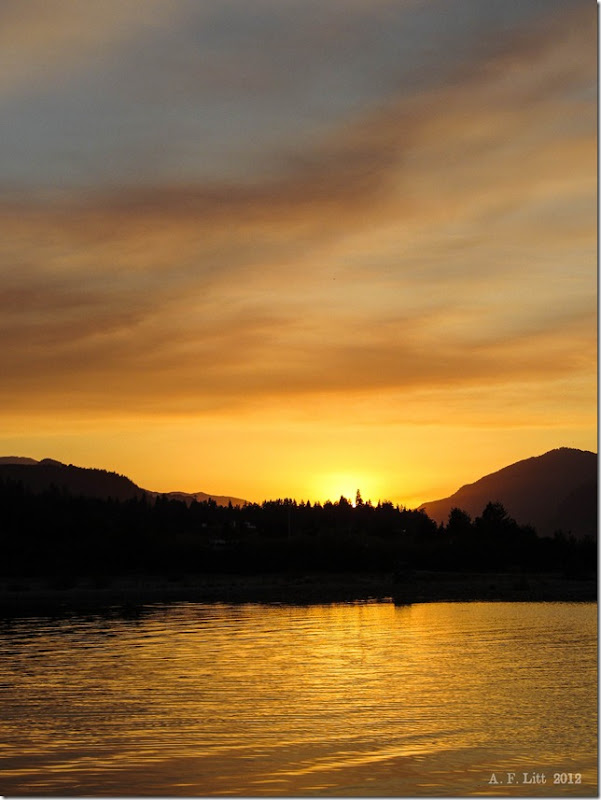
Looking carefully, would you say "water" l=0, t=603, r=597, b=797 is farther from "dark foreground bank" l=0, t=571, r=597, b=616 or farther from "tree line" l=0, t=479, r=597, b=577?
"tree line" l=0, t=479, r=597, b=577

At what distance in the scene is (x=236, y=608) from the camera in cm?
8669

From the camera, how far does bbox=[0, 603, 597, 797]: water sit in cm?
2348

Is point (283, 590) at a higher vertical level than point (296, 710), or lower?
higher

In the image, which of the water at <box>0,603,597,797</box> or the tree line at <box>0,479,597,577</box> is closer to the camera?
the water at <box>0,603,597,797</box>

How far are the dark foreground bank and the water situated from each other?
112 ft

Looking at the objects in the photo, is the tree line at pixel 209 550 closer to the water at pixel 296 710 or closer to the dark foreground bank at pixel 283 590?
the dark foreground bank at pixel 283 590

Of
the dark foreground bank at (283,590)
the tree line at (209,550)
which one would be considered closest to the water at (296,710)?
the dark foreground bank at (283,590)

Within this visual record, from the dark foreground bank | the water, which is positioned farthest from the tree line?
the water

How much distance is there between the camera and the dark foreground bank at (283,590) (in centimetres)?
9943

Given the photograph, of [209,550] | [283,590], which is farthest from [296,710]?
[209,550]

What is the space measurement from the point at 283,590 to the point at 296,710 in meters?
83.3

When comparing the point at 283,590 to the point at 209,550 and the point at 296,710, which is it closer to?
the point at 209,550

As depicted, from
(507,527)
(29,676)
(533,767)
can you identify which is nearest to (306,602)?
(29,676)

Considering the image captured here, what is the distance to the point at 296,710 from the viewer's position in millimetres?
33656
